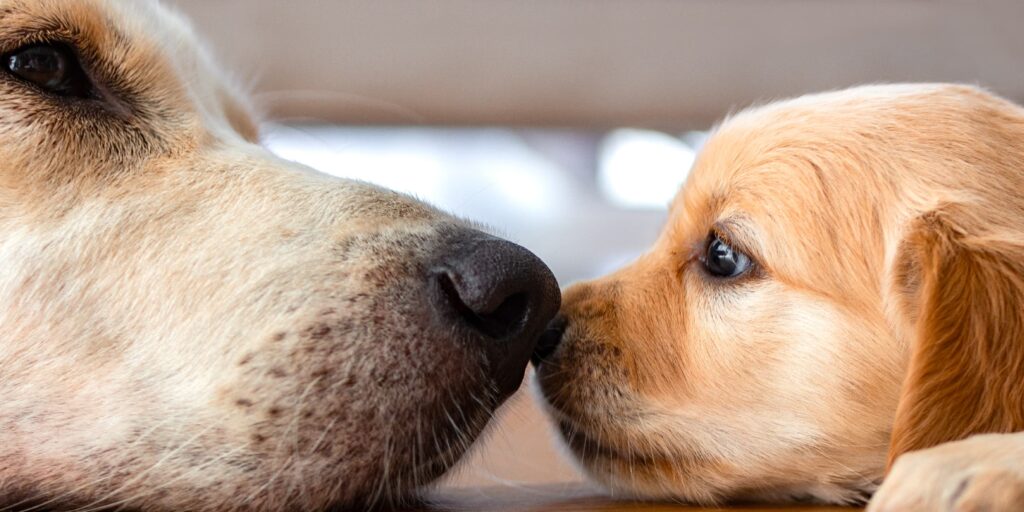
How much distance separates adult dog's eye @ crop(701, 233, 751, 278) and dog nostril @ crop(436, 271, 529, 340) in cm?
35

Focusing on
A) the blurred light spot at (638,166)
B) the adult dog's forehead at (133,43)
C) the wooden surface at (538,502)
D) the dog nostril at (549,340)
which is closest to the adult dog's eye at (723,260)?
the dog nostril at (549,340)

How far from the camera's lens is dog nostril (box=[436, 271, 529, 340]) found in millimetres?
1210

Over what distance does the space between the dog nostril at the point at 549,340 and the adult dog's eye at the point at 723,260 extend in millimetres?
216

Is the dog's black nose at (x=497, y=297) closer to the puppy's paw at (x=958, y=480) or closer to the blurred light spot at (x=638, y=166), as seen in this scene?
the puppy's paw at (x=958, y=480)

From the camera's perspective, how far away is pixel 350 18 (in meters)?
2.93

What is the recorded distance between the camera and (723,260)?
4.83ft

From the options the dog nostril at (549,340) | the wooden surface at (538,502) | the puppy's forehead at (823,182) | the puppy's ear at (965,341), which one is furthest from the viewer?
the dog nostril at (549,340)

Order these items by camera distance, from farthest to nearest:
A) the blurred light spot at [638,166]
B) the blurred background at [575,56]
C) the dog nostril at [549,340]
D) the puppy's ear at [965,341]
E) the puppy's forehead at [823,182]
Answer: the blurred light spot at [638,166], the blurred background at [575,56], the dog nostril at [549,340], the puppy's forehead at [823,182], the puppy's ear at [965,341]

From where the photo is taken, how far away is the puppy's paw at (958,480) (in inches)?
35.9

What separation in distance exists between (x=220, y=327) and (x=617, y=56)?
6.57 feet

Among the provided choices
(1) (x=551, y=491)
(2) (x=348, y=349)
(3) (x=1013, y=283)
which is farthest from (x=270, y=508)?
(3) (x=1013, y=283)

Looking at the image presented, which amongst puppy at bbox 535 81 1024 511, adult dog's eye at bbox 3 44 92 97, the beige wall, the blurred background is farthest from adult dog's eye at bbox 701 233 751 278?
the beige wall

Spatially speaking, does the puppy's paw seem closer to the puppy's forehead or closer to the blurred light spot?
the puppy's forehead

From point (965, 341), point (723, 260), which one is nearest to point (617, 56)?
point (723, 260)
